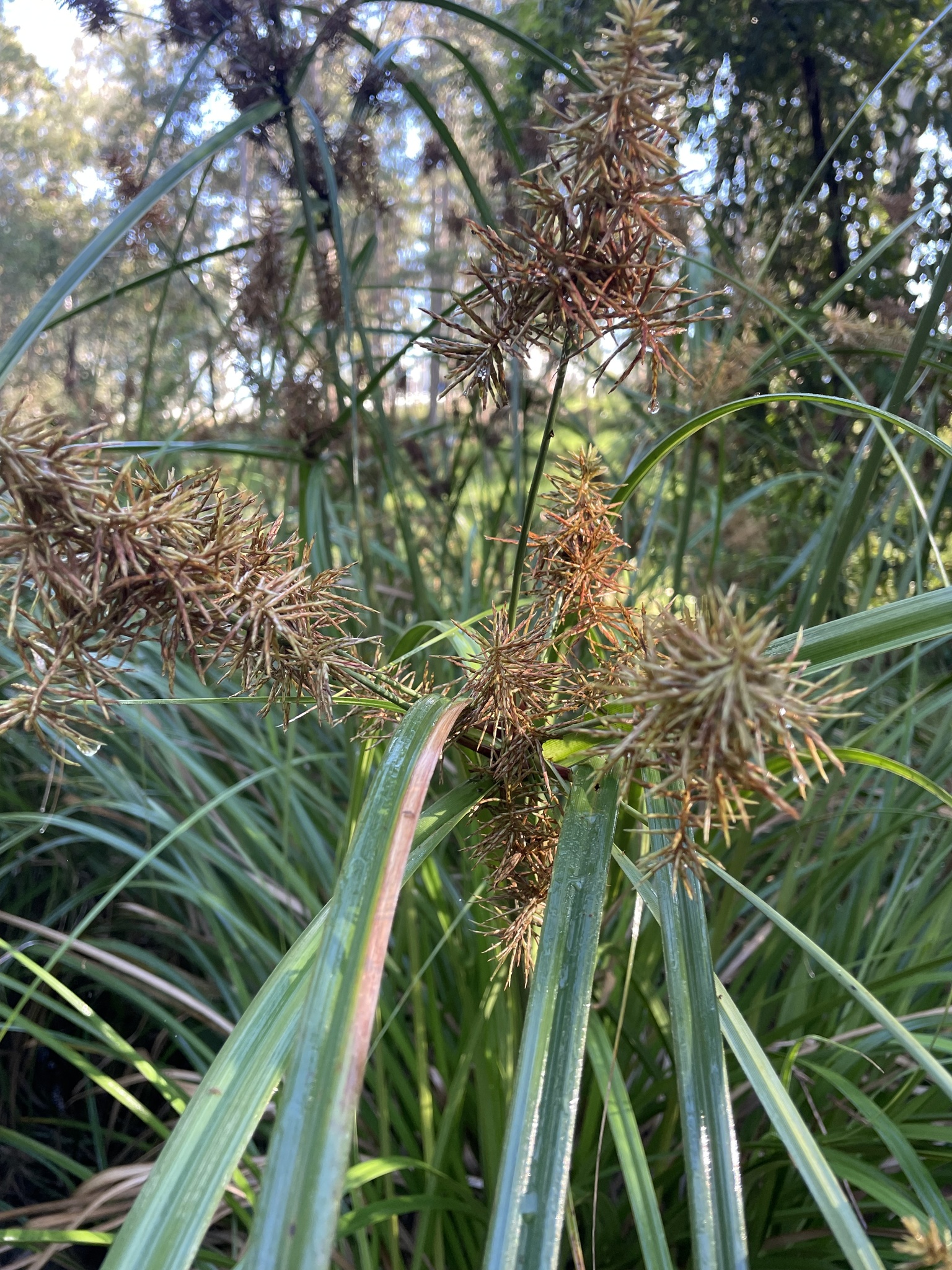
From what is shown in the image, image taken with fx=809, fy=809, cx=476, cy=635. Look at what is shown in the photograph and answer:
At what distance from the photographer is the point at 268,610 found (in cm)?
30

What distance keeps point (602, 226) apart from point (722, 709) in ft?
0.58

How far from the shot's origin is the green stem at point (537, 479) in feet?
0.97

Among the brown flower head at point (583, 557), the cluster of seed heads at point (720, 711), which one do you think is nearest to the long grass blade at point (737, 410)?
the brown flower head at point (583, 557)

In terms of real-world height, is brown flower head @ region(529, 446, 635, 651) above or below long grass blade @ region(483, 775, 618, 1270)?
above

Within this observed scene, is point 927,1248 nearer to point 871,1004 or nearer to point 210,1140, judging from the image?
point 871,1004

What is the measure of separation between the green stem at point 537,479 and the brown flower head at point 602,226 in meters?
0.01

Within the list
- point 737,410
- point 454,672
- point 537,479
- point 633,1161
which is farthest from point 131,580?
point 454,672

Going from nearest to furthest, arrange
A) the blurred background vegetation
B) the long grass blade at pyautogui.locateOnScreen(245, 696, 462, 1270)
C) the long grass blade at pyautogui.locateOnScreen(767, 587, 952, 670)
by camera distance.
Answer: the long grass blade at pyautogui.locateOnScreen(245, 696, 462, 1270) < the long grass blade at pyautogui.locateOnScreen(767, 587, 952, 670) < the blurred background vegetation

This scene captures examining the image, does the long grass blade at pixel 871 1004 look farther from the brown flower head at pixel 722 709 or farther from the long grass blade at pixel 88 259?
the long grass blade at pixel 88 259

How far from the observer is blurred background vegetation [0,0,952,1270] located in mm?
685

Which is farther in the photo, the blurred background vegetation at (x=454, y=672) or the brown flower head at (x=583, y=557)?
the blurred background vegetation at (x=454, y=672)

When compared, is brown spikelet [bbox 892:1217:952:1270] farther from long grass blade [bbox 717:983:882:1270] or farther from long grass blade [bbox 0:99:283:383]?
long grass blade [bbox 0:99:283:383]

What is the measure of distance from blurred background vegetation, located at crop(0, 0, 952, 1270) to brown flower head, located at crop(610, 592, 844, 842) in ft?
0.42

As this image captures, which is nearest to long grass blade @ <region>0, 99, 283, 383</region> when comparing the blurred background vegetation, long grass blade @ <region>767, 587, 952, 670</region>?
the blurred background vegetation
